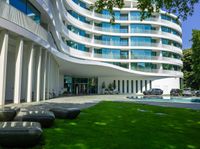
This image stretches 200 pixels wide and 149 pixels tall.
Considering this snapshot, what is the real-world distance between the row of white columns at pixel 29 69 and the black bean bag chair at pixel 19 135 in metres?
11.7

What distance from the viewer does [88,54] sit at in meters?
56.7

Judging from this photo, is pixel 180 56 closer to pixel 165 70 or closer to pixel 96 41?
pixel 165 70

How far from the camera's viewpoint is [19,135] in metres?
6.54

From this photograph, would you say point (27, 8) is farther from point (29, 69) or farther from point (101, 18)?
point (101, 18)

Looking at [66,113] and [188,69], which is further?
[188,69]

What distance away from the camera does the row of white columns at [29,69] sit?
58.1ft

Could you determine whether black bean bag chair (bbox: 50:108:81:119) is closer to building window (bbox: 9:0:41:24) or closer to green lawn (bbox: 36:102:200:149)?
green lawn (bbox: 36:102:200:149)

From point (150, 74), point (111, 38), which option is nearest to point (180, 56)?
point (150, 74)

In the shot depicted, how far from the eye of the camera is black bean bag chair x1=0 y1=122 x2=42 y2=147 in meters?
6.48

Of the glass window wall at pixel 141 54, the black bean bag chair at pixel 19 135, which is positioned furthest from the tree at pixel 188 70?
the black bean bag chair at pixel 19 135

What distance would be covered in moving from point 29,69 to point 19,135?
16.4m

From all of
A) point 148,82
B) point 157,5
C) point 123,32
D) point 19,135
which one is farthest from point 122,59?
point 19,135

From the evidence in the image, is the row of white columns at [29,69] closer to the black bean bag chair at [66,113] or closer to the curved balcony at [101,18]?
the black bean bag chair at [66,113]

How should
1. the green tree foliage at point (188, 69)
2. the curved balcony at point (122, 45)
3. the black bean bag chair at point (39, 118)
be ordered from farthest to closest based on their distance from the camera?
the green tree foliage at point (188, 69), the curved balcony at point (122, 45), the black bean bag chair at point (39, 118)
